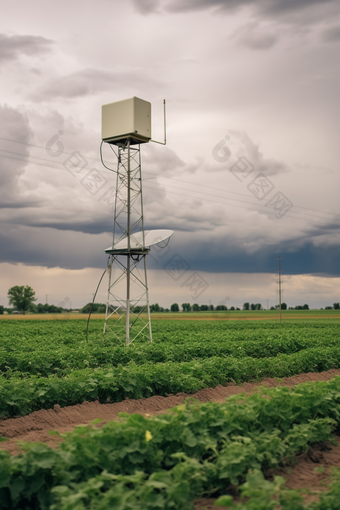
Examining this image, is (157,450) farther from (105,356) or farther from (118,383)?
(105,356)

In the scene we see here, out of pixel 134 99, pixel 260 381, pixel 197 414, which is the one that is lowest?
pixel 260 381

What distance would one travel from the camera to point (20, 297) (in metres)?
98.4

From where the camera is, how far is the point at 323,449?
766 cm

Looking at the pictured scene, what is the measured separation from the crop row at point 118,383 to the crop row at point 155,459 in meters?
4.06

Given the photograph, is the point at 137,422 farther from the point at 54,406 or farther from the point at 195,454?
the point at 54,406

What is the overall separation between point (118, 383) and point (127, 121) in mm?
13043

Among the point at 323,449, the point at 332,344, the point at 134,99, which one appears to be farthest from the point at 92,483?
the point at 332,344

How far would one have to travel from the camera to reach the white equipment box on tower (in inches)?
797

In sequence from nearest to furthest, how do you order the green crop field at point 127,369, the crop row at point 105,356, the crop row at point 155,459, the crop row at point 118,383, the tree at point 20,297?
the crop row at point 155,459, the crop row at point 118,383, the green crop field at point 127,369, the crop row at point 105,356, the tree at point 20,297

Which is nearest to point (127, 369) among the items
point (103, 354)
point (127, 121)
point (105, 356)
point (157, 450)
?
point (105, 356)

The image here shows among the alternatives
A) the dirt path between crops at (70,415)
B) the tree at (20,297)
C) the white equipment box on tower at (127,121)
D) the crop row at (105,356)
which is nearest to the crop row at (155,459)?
the dirt path between crops at (70,415)

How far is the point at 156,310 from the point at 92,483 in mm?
85646

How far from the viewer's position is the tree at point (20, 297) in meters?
98.4

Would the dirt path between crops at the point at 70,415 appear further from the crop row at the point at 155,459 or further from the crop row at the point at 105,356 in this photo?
the crop row at the point at 105,356
